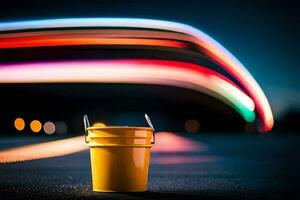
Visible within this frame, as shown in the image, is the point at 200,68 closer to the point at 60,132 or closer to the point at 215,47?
the point at 215,47

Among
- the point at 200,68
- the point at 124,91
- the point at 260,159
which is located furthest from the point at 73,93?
the point at 260,159

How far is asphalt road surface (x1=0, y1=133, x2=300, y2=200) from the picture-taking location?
5.52 metres

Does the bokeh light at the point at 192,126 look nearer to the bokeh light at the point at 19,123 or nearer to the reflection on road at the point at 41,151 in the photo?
the reflection on road at the point at 41,151

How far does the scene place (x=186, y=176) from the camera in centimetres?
727

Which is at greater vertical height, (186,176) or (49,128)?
(186,176)

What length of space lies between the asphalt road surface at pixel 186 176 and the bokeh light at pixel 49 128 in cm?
649

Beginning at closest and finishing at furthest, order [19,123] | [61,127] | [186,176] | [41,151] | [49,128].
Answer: [186,176], [41,151], [19,123], [61,127], [49,128]

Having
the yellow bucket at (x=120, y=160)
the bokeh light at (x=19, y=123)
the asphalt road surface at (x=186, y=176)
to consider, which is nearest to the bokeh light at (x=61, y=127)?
the bokeh light at (x=19, y=123)

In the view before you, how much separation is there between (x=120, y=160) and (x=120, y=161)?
11 millimetres

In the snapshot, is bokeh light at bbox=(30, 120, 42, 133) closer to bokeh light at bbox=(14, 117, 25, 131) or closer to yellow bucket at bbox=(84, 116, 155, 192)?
bokeh light at bbox=(14, 117, 25, 131)

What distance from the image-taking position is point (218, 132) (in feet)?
57.0

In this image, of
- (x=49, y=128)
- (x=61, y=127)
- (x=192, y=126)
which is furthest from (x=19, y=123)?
(x=192, y=126)

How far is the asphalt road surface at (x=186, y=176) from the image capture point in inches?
217

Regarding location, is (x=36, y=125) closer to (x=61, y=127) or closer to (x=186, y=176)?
(x=61, y=127)
